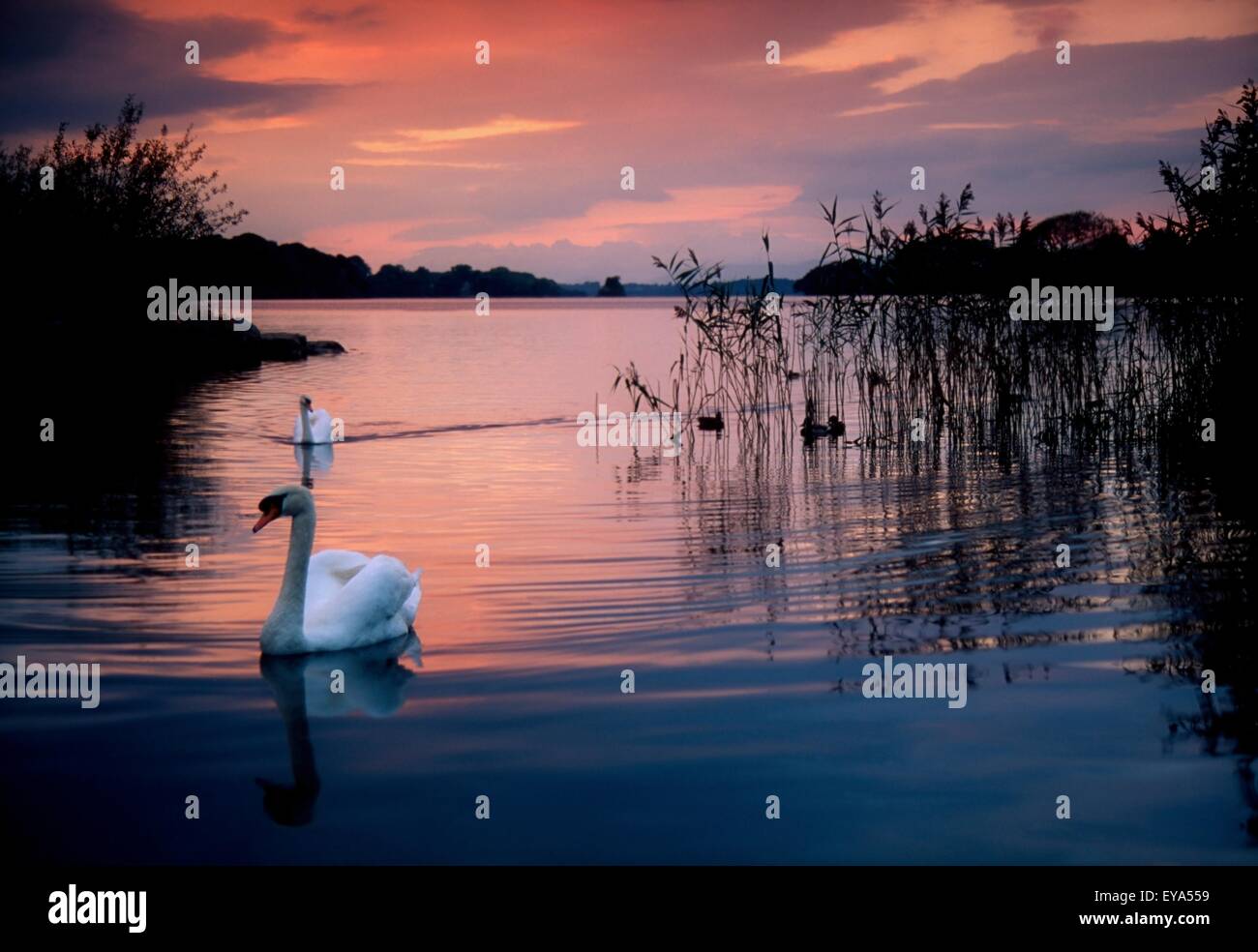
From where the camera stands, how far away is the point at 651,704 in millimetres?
7457

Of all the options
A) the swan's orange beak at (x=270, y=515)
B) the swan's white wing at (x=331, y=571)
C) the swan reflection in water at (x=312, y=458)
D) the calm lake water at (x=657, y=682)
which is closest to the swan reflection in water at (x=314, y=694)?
the calm lake water at (x=657, y=682)

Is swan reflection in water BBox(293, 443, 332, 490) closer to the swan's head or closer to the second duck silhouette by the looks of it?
the second duck silhouette

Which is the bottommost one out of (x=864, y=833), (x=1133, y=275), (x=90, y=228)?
(x=864, y=833)

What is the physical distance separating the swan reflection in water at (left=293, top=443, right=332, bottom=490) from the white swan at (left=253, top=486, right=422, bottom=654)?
889 centimetres

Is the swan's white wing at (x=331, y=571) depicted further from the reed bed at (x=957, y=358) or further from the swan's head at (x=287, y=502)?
the reed bed at (x=957, y=358)

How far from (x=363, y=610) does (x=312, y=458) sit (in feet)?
39.5

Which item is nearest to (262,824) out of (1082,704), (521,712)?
(521,712)

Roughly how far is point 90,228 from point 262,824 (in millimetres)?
30135

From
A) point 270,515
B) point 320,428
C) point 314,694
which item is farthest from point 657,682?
point 320,428

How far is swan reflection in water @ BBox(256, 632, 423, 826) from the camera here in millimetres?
6215

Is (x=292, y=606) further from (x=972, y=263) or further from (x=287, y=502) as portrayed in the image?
(x=972, y=263)

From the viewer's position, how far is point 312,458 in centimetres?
2030

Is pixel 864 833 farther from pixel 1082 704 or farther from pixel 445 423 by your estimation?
pixel 445 423

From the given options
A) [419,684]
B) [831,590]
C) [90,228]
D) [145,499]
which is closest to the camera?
[419,684]
